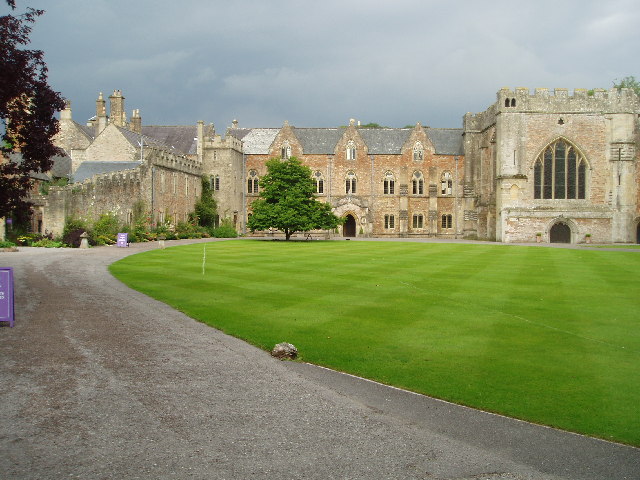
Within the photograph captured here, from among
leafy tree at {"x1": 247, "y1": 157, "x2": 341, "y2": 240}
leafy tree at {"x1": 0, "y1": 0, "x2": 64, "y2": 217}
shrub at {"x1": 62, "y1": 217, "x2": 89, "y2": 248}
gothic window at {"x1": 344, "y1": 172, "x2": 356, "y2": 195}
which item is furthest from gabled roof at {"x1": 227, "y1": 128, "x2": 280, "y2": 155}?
leafy tree at {"x1": 0, "y1": 0, "x2": 64, "y2": 217}

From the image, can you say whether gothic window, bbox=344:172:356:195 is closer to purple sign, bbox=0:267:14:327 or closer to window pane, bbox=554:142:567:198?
window pane, bbox=554:142:567:198

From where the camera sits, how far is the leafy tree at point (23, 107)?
1320 cm

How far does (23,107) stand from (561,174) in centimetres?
5044

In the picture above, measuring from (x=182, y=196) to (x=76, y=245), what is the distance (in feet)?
67.3

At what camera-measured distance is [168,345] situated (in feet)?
33.3

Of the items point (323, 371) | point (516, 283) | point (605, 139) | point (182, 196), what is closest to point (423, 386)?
point (323, 371)

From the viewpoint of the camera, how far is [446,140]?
6888 centimetres

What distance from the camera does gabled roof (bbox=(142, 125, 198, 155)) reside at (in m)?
64.5

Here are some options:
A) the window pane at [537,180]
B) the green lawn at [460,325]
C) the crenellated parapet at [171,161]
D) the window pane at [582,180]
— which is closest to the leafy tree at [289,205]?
the crenellated parapet at [171,161]

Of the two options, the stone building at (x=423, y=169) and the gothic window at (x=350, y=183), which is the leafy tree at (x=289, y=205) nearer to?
the stone building at (x=423, y=169)

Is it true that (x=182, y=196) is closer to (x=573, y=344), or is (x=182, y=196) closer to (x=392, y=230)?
(x=392, y=230)

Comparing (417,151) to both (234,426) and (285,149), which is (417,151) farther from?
(234,426)

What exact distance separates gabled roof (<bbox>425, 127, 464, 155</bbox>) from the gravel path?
6180 centimetres

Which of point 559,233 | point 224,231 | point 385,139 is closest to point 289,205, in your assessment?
point 224,231
